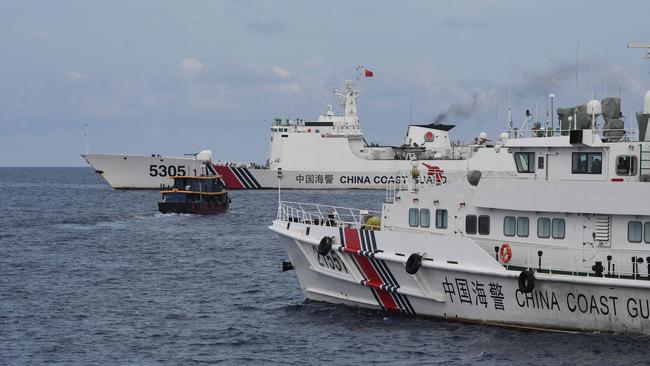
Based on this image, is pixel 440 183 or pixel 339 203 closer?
pixel 440 183

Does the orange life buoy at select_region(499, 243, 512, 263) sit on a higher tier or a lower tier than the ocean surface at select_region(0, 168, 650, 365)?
higher

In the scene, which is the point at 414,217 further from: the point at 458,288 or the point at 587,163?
the point at 587,163

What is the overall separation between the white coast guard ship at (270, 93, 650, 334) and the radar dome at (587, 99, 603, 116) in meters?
0.03

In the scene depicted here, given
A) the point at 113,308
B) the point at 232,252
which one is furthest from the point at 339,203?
the point at 113,308

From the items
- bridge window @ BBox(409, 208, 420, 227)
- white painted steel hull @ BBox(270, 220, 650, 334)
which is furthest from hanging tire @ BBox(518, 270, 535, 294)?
bridge window @ BBox(409, 208, 420, 227)

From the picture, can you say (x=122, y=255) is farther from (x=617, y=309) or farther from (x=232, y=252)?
(x=617, y=309)

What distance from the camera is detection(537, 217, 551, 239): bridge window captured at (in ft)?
70.3

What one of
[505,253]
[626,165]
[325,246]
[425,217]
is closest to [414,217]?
[425,217]

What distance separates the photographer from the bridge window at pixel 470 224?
22.5 meters

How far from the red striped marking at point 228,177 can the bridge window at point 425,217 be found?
6075 cm

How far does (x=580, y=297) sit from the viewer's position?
2027 centimetres

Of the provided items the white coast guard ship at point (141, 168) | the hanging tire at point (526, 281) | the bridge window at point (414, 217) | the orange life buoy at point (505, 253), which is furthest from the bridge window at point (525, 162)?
the white coast guard ship at point (141, 168)

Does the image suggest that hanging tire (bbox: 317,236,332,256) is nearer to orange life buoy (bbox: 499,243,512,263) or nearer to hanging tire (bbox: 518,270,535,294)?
orange life buoy (bbox: 499,243,512,263)

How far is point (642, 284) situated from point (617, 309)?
0.86 meters
